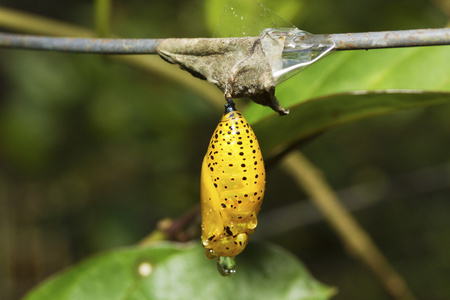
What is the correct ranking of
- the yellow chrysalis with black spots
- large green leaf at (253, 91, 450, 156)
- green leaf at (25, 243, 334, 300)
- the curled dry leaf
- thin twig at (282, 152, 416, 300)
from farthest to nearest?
thin twig at (282, 152, 416, 300) < green leaf at (25, 243, 334, 300) < large green leaf at (253, 91, 450, 156) < the yellow chrysalis with black spots < the curled dry leaf

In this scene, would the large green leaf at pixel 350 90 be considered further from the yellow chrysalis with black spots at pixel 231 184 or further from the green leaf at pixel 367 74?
the yellow chrysalis with black spots at pixel 231 184

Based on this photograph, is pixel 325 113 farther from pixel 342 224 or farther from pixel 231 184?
pixel 342 224

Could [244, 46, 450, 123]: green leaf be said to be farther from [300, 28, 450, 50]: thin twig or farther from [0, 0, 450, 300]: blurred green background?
[0, 0, 450, 300]: blurred green background

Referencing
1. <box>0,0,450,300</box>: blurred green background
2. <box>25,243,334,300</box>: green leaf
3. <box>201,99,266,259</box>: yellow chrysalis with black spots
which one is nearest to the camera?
<box>201,99,266,259</box>: yellow chrysalis with black spots

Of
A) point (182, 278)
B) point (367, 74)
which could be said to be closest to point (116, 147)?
point (182, 278)

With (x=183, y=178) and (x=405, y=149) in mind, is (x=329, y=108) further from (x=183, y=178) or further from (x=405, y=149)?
(x=405, y=149)

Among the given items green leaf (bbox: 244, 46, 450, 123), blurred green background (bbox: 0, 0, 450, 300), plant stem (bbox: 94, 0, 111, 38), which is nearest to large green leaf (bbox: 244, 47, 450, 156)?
green leaf (bbox: 244, 46, 450, 123)

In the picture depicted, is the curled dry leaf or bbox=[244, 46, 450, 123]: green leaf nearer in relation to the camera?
the curled dry leaf

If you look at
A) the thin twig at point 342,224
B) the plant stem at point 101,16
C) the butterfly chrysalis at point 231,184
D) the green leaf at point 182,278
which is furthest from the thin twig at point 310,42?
the thin twig at point 342,224
